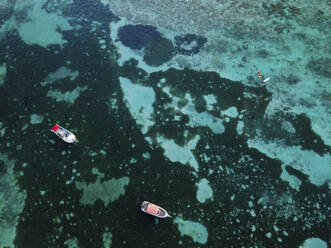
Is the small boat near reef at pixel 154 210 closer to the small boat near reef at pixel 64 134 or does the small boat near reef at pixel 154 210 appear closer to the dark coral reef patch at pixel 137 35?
the small boat near reef at pixel 64 134

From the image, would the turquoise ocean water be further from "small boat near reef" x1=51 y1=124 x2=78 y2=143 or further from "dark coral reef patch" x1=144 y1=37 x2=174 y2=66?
"small boat near reef" x1=51 y1=124 x2=78 y2=143

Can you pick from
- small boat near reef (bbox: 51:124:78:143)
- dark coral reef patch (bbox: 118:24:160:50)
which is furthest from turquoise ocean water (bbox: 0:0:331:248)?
small boat near reef (bbox: 51:124:78:143)

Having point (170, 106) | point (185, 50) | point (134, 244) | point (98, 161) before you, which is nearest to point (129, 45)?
point (185, 50)

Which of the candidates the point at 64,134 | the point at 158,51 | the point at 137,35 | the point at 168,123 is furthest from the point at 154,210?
the point at 137,35

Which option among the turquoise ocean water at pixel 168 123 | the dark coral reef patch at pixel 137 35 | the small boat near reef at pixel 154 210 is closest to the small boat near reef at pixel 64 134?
the turquoise ocean water at pixel 168 123

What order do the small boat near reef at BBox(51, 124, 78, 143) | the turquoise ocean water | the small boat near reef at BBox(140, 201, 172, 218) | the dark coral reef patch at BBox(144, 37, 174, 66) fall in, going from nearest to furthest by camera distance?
the small boat near reef at BBox(140, 201, 172, 218), the turquoise ocean water, the small boat near reef at BBox(51, 124, 78, 143), the dark coral reef patch at BBox(144, 37, 174, 66)

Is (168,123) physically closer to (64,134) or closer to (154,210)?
(154,210)
